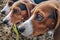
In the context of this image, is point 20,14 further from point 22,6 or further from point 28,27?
point 28,27

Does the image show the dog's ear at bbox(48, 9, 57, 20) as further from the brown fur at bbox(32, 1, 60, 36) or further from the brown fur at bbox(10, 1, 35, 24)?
the brown fur at bbox(10, 1, 35, 24)

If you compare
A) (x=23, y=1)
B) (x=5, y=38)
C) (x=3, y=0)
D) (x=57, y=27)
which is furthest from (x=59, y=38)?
(x=3, y=0)

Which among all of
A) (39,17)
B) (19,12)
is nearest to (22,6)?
(19,12)

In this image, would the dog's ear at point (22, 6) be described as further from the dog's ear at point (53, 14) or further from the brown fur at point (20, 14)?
the dog's ear at point (53, 14)

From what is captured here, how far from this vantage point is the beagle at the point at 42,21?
2.96 m

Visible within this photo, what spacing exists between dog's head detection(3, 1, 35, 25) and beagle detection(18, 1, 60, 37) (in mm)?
392

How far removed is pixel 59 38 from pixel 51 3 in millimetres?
456

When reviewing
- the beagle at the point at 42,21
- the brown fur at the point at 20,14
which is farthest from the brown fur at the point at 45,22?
the brown fur at the point at 20,14

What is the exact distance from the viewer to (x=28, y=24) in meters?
2.96

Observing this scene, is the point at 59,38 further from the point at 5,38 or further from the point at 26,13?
the point at 5,38

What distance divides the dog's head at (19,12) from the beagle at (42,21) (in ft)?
1.29

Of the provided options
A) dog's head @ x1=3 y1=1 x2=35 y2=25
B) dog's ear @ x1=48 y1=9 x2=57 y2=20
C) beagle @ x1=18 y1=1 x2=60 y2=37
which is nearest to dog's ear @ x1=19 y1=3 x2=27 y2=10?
dog's head @ x1=3 y1=1 x2=35 y2=25

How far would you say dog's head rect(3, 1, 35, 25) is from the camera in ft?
11.2

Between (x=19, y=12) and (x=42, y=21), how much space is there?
57cm
